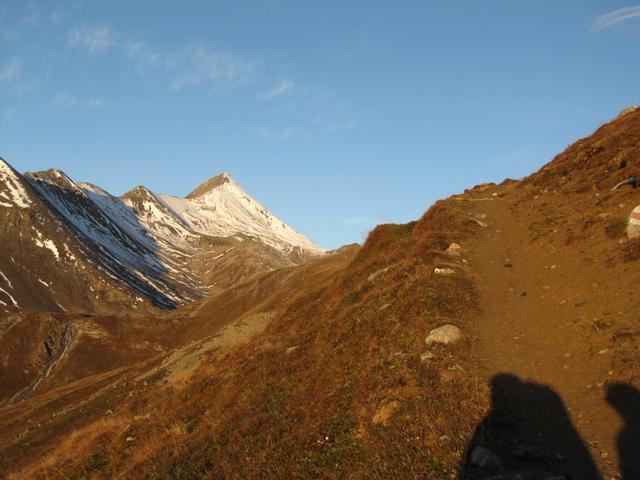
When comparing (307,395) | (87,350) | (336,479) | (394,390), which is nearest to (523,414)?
(394,390)

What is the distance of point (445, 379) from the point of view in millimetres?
13625

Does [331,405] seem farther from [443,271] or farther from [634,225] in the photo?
[634,225]

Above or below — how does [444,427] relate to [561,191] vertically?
below

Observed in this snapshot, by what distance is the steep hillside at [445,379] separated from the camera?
36.4 ft

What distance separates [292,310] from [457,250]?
15988 mm

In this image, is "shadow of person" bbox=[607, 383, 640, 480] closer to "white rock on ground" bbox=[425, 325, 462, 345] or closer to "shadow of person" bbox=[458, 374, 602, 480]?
"shadow of person" bbox=[458, 374, 602, 480]

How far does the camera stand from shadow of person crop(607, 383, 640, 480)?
952 centimetres

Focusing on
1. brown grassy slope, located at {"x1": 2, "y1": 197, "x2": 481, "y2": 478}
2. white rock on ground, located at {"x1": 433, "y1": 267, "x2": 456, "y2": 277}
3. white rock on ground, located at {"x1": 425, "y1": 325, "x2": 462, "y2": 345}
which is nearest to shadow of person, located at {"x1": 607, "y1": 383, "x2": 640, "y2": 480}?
brown grassy slope, located at {"x1": 2, "y1": 197, "x2": 481, "y2": 478}

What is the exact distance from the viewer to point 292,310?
1550 inches

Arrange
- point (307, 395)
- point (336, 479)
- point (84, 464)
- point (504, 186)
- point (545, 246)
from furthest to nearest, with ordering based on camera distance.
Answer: point (504, 186) → point (545, 246) → point (84, 464) → point (307, 395) → point (336, 479)

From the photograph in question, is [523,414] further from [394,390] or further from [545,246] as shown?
[545,246]

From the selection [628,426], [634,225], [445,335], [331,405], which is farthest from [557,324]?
[331,405]

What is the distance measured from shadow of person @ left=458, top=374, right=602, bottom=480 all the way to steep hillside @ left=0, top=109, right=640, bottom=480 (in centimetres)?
4

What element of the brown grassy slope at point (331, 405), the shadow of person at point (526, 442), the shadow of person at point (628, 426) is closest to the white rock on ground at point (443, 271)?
the brown grassy slope at point (331, 405)
